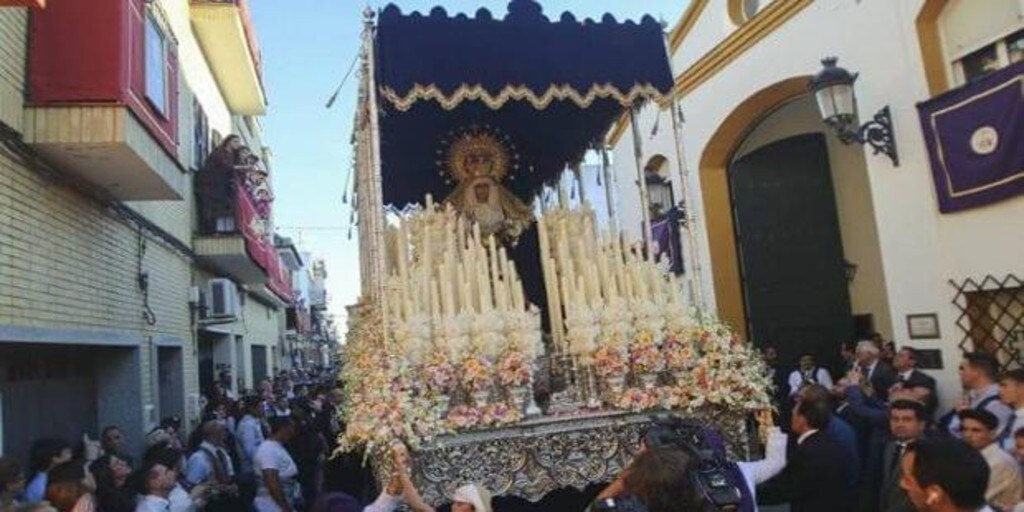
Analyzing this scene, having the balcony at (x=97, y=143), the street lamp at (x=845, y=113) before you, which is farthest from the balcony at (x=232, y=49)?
the street lamp at (x=845, y=113)

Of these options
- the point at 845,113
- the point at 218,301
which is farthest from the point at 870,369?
the point at 218,301

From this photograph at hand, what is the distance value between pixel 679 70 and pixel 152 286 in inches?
318

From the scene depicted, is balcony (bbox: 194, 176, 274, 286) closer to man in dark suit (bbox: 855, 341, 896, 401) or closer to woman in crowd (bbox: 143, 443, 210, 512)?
woman in crowd (bbox: 143, 443, 210, 512)

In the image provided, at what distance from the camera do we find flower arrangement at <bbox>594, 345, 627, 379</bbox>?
16.8ft

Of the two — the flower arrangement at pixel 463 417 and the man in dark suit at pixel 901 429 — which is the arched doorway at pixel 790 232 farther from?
the flower arrangement at pixel 463 417

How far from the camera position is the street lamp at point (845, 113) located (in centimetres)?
736

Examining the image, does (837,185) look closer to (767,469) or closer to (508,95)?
(508,95)

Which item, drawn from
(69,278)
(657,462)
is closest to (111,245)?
(69,278)

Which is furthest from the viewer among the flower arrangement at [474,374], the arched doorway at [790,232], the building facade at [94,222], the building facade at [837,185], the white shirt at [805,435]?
the arched doorway at [790,232]

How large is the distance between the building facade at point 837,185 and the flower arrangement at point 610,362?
151cm

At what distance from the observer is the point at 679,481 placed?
2686mm

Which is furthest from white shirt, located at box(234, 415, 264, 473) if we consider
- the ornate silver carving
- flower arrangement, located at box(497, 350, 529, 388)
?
flower arrangement, located at box(497, 350, 529, 388)

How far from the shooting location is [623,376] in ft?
17.0

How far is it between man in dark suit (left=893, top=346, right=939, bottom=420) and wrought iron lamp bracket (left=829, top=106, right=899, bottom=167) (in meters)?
1.94
